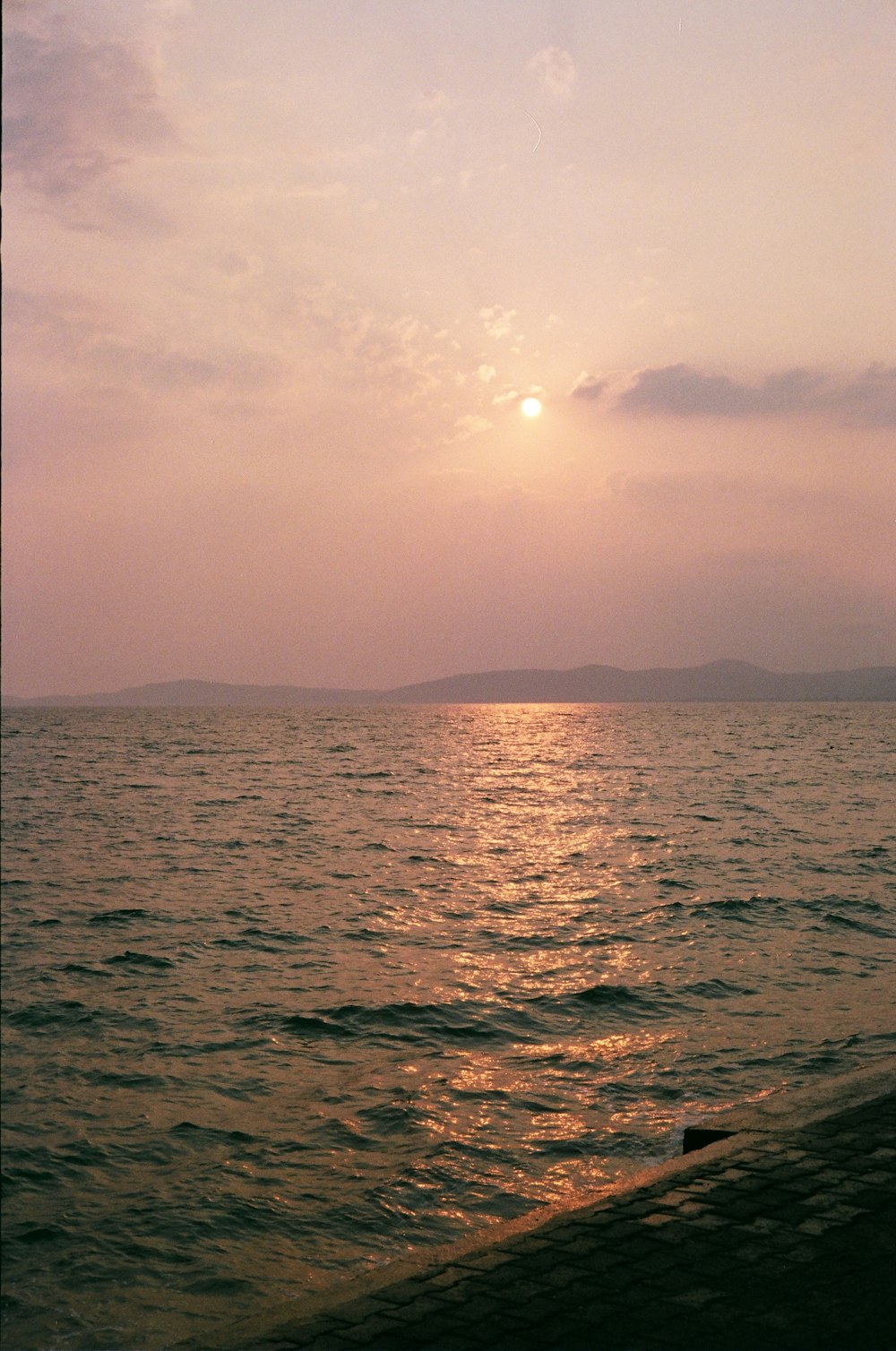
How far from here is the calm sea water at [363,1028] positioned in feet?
29.0

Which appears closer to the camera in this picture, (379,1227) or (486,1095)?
(379,1227)

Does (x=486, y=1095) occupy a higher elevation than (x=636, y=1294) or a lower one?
lower

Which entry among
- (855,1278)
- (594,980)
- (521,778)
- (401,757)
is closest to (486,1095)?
(594,980)

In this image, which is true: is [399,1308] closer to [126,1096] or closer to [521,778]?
[126,1096]

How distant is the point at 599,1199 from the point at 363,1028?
7.22 metres

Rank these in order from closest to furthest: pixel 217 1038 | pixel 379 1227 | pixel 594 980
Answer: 1. pixel 379 1227
2. pixel 217 1038
3. pixel 594 980

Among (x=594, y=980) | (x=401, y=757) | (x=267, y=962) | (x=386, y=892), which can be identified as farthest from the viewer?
(x=401, y=757)

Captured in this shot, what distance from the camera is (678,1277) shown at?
237 inches

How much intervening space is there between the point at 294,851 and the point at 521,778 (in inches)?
1343

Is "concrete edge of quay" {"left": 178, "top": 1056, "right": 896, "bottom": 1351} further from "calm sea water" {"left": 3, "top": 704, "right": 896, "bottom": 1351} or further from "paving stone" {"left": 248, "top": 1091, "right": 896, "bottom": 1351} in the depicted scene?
"calm sea water" {"left": 3, "top": 704, "right": 896, "bottom": 1351}

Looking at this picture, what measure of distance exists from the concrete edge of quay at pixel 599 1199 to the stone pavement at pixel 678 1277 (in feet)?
0.11

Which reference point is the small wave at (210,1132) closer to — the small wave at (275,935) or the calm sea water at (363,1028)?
the calm sea water at (363,1028)

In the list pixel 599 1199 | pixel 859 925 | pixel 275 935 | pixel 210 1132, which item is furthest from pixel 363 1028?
pixel 859 925

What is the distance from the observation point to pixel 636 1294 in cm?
584
